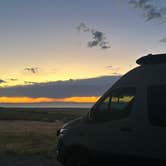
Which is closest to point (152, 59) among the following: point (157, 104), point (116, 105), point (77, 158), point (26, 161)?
point (157, 104)

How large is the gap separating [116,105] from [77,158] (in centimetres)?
159

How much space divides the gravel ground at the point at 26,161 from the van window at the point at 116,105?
13.0 feet

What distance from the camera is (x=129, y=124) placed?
376 inches

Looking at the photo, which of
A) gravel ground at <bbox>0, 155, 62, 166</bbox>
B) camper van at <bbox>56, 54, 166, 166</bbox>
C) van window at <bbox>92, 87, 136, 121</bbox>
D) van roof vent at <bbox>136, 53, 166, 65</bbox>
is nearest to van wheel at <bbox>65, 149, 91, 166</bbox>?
camper van at <bbox>56, 54, 166, 166</bbox>

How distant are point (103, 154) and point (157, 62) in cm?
227

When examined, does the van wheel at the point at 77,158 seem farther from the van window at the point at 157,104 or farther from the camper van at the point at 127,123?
the van window at the point at 157,104

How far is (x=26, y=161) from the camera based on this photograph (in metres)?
14.3

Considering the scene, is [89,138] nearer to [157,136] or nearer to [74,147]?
[74,147]

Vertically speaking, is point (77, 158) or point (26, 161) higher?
point (77, 158)

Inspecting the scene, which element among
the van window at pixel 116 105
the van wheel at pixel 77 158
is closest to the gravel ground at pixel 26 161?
the van wheel at pixel 77 158

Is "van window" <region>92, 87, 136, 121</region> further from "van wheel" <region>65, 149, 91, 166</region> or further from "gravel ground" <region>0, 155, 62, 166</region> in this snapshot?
"gravel ground" <region>0, 155, 62, 166</region>

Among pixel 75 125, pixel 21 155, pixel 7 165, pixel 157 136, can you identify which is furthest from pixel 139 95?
pixel 21 155

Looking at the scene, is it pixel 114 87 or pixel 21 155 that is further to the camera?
pixel 21 155

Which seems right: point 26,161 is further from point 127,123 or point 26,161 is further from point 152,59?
point 152,59
